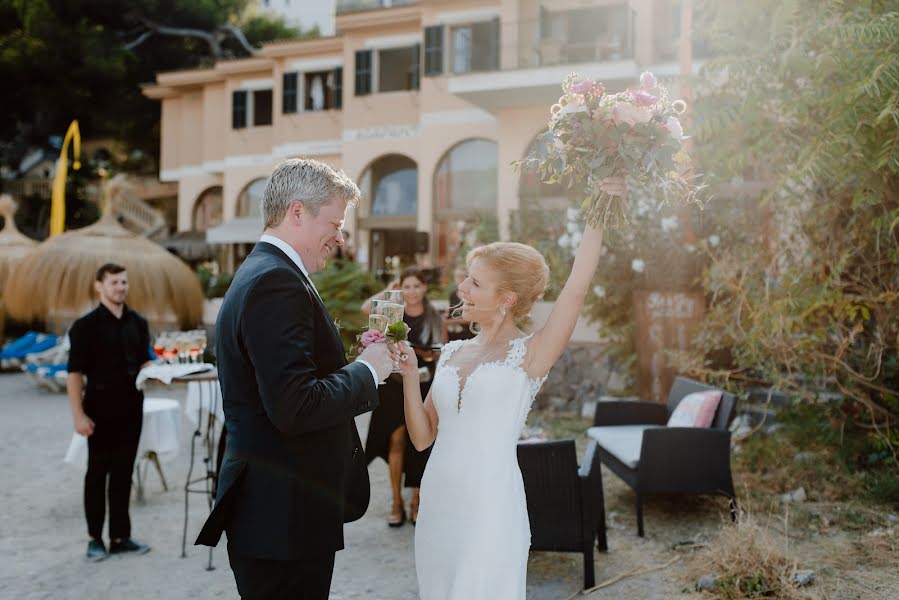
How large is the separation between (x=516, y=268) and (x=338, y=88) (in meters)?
20.2

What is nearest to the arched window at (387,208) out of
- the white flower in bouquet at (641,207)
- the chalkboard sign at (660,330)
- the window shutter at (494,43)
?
the window shutter at (494,43)

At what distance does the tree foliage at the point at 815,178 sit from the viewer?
176 inches

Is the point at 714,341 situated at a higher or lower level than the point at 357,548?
higher

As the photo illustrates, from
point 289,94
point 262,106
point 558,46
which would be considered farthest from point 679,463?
point 262,106

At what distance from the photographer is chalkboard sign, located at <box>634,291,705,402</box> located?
8.55 meters

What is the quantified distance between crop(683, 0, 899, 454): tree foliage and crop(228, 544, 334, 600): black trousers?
3.82 meters

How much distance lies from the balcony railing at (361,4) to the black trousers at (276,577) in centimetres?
2027

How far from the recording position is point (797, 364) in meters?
6.04

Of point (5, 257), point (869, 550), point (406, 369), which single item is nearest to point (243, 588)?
point (406, 369)

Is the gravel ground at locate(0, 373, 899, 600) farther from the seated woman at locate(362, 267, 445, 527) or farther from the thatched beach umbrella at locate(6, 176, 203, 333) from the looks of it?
the thatched beach umbrella at locate(6, 176, 203, 333)

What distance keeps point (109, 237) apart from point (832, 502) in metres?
13.2

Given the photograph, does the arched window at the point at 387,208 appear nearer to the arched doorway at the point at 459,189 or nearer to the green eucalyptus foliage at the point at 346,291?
the arched doorway at the point at 459,189

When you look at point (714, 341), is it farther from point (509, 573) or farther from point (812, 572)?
point (509, 573)

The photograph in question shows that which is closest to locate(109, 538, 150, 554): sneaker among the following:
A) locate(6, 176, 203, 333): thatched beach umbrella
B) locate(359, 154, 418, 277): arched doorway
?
locate(6, 176, 203, 333): thatched beach umbrella
